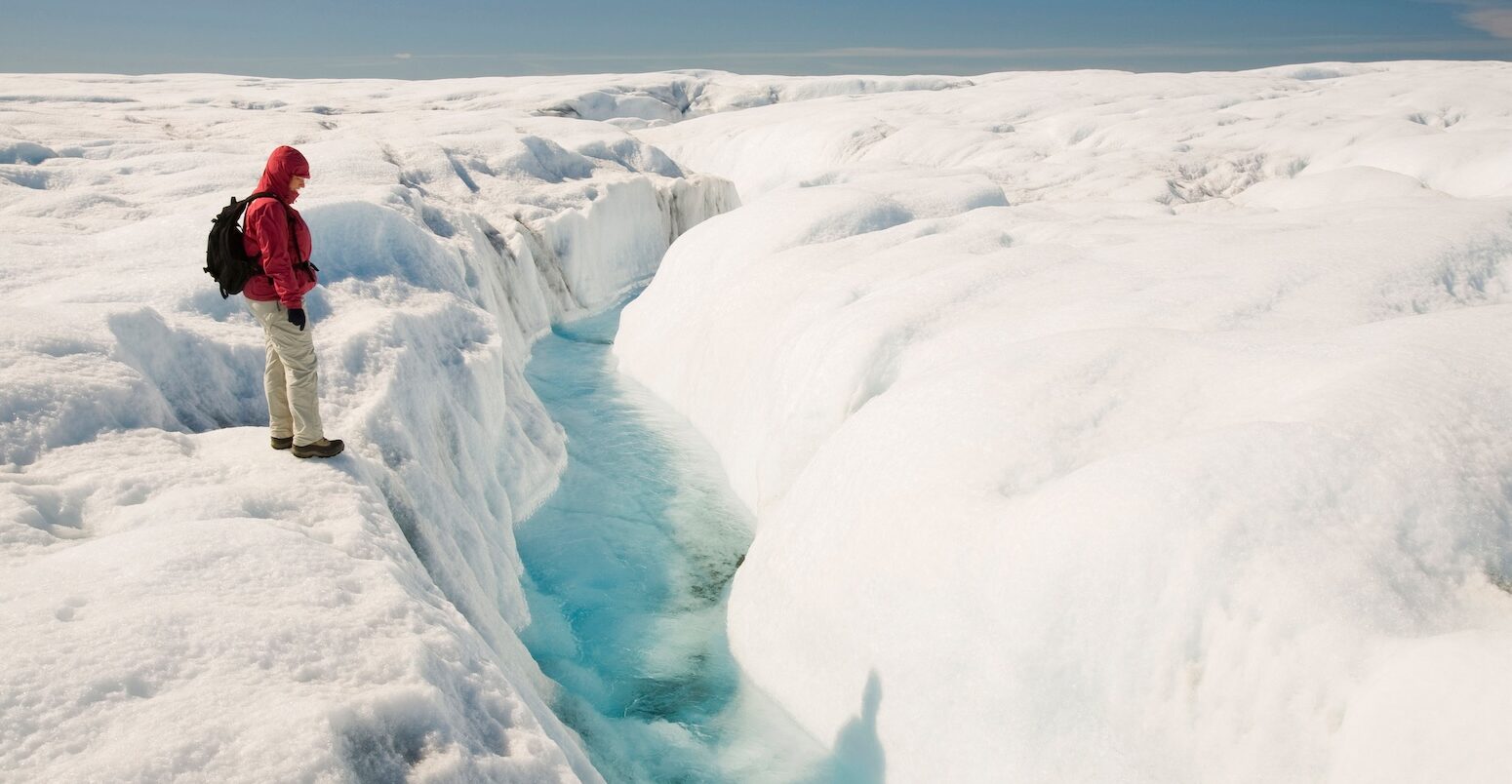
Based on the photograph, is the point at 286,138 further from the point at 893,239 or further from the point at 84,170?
the point at 893,239

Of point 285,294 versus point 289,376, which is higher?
point 285,294

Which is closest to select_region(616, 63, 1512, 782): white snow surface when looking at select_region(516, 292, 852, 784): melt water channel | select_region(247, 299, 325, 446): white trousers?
select_region(516, 292, 852, 784): melt water channel

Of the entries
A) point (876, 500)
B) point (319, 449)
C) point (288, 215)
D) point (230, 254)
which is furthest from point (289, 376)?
point (876, 500)

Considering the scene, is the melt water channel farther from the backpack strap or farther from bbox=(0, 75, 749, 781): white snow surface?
the backpack strap

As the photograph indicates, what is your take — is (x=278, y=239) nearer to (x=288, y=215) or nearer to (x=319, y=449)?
(x=288, y=215)

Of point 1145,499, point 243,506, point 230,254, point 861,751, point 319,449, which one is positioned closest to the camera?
point 243,506

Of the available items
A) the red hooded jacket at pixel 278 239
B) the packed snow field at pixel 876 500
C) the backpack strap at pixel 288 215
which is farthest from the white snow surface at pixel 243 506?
the backpack strap at pixel 288 215
